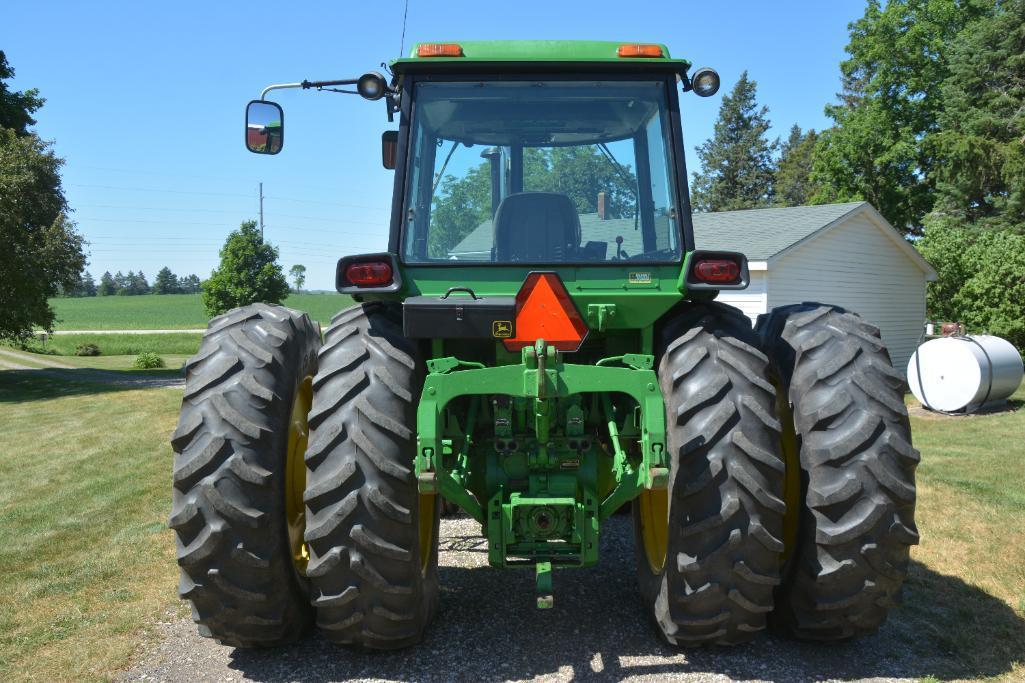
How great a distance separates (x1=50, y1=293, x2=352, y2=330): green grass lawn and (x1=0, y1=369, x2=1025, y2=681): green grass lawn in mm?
47849

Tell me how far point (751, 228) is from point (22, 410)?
673 inches

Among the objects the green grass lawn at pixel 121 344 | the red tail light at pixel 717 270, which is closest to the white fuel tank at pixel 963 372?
the red tail light at pixel 717 270

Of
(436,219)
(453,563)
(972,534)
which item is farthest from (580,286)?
(972,534)

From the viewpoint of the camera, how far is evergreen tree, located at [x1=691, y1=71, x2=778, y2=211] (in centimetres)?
5822

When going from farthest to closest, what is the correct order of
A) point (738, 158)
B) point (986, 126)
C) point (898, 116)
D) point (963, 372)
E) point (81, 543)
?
1. point (738, 158)
2. point (898, 116)
3. point (986, 126)
4. point (963, 372)
5. point (81, 543)

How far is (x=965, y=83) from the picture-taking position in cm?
3122

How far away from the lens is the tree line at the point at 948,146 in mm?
21719

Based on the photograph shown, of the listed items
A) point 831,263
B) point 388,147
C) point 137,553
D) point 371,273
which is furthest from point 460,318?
point 831,263

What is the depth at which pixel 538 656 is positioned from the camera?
394 cm

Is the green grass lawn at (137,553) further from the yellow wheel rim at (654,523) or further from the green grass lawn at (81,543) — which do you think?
the yellow wheel rim at (654,523)

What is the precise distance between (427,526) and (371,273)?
1.31 meters

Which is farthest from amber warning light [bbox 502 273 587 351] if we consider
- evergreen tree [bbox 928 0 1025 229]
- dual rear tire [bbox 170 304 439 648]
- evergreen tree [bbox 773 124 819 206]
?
evergreen tree [bbox 773 124 819 206]

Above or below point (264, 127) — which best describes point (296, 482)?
below

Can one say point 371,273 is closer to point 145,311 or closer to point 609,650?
point 609,650
